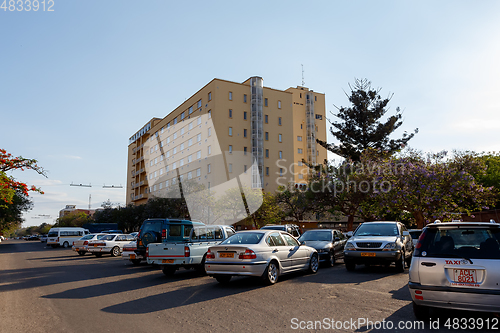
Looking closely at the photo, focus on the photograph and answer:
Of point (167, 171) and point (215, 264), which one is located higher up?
point (167, 171)

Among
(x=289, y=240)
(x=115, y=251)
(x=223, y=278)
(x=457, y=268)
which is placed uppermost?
(x=289, y=240)

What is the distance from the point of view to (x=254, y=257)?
31.9 feet

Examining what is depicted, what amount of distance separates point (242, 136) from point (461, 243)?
5836cm

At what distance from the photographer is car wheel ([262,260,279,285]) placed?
32.7 ft

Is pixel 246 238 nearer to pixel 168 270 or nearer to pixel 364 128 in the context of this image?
pixel 168 270

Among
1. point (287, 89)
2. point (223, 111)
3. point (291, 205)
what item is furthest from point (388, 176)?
point (287, 89)

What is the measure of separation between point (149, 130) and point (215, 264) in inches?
3237

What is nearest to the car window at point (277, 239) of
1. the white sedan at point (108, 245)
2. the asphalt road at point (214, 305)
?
the asphalt road at point (214, 305)

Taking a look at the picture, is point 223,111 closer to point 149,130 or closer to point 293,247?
point 149,130

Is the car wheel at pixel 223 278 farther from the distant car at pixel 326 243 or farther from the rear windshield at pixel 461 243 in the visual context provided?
the rear windshield at pixel 461 243

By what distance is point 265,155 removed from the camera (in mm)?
65375

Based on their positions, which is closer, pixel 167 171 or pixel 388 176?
pixel 388 176

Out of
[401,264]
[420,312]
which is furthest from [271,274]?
[401,264]

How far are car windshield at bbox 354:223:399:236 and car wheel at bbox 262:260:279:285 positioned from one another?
448cm
